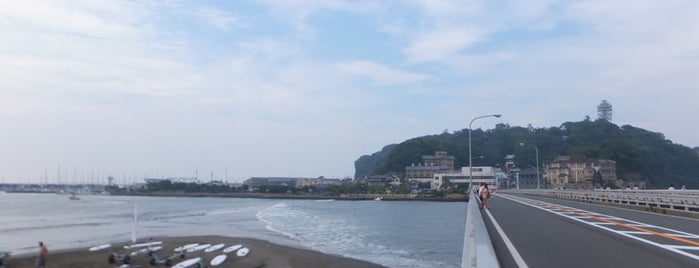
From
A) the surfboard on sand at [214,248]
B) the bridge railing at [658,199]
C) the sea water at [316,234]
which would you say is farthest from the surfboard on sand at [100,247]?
the bridge railing at [658,199]

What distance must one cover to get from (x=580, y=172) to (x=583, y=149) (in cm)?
1237

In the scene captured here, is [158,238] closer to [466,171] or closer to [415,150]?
[466,171]

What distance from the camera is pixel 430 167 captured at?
144 metres

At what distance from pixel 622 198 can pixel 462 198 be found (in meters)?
77.5

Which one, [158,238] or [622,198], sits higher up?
[622,198]

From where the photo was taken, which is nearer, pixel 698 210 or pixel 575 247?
pixel 575 247

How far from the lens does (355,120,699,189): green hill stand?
10712 cm

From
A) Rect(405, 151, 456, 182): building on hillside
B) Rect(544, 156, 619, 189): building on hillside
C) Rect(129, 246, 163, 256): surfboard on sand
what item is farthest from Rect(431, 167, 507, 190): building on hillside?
Rect(129, 246, 163, 256): surfboard on sand

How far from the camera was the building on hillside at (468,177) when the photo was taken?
121519 millimetres

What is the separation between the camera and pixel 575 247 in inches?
499

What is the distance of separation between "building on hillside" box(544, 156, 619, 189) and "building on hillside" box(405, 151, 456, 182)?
32.5 metres

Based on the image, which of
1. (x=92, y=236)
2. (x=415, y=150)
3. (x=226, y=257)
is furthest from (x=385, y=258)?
(x=415, y=150)

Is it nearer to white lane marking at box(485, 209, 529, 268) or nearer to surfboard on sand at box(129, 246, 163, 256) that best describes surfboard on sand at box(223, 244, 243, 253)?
surfboard on sand at box(129, 246, 163, 256)

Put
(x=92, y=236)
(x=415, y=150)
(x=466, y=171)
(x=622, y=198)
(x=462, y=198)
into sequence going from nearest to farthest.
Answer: (x=622, y=198), (x=92, y=236), (x=462, y=198), (x=466, y=171), (x=415, y=150)
